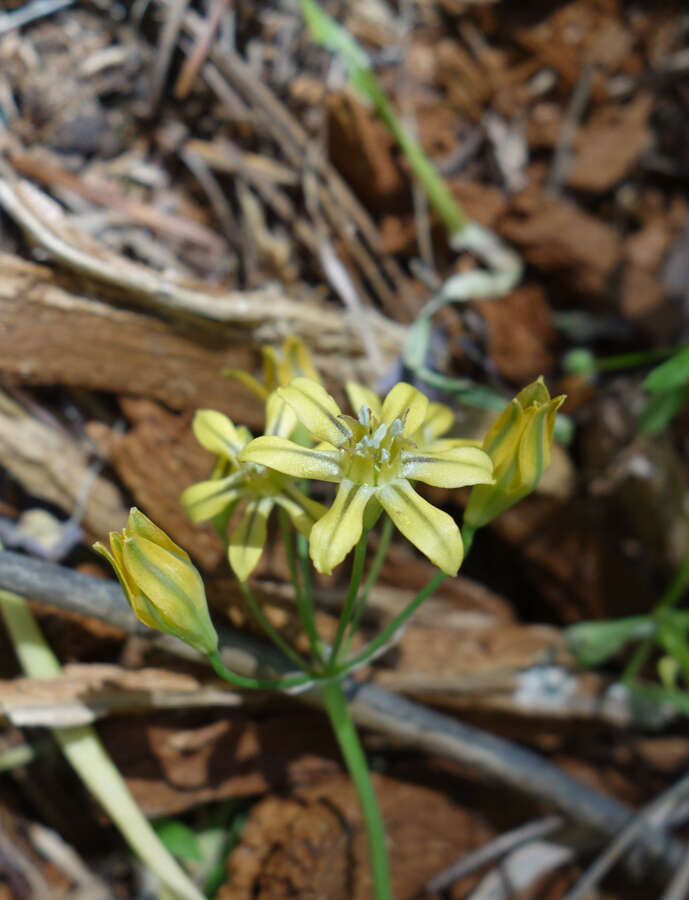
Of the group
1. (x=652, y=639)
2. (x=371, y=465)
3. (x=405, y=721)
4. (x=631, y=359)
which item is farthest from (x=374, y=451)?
(x=652, y=639)

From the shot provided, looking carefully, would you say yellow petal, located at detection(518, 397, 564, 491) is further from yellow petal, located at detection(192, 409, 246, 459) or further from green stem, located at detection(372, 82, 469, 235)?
green stem, located at detection(372, 82, 469, 235)

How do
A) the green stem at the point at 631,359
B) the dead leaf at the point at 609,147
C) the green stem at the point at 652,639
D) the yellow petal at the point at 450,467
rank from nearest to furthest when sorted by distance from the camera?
1. the yellow petal at the point at 450,467
2. the green stem at the point at 652,639
3. the green stem at the point at 631,359
4. the dead leaf at the point at 609,147

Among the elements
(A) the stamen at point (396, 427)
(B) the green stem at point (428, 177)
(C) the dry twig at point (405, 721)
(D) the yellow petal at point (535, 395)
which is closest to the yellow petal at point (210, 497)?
(C) the dry twig at point (405, 721)

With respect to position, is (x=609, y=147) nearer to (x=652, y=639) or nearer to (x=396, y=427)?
(x=652, y=639)

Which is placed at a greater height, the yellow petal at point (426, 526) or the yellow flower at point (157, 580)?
the yellow flower at point (157, 580)

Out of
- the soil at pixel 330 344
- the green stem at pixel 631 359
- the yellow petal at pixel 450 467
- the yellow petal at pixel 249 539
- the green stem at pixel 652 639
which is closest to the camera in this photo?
the yellow petal at pixel 450 467

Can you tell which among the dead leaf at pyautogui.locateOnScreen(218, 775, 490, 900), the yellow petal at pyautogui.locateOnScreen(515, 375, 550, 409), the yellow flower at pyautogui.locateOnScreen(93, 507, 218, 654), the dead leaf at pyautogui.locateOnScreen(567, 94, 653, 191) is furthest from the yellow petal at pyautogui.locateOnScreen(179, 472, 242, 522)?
the dead leaf at pyautogui.locateOnScreen(567, 94, 653, 191)

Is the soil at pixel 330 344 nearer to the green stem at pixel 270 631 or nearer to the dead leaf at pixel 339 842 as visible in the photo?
the dead leaf at pixel 339 842

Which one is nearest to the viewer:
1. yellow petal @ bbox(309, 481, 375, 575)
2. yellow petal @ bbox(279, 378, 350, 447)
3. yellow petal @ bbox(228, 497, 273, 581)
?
yellow petal @ bbox(309, 481, 375, 575)
